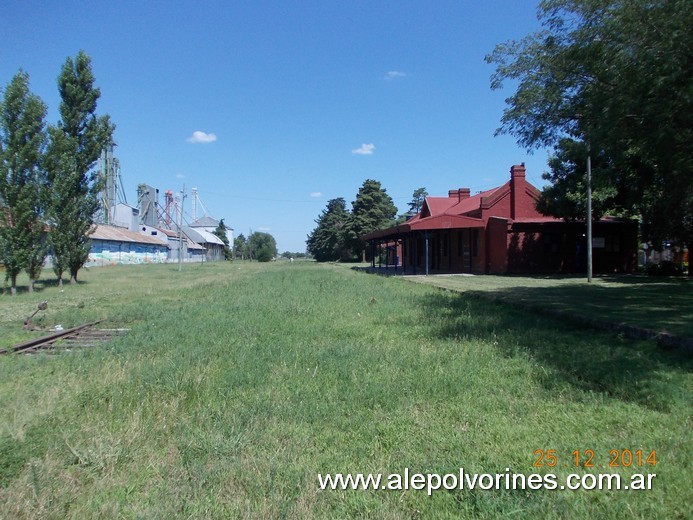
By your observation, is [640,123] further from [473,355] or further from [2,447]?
[2,447]

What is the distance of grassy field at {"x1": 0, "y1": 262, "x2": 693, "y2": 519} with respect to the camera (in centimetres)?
317

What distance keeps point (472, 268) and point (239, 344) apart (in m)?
25.1

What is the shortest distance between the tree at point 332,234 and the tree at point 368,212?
217 centimetres

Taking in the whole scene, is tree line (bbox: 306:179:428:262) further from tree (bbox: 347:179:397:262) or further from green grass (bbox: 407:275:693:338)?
green grass (bbox: 407:275:693:338)

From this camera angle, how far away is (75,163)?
24812 millimetres

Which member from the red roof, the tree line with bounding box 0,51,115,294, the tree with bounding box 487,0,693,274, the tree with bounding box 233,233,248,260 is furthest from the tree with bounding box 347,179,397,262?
the tree with bounding box 487,0,693,274

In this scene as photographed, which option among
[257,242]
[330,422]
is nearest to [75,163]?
[330,422]

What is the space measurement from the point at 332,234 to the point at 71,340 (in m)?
75.6

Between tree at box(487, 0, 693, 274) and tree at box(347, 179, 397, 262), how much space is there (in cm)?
5815

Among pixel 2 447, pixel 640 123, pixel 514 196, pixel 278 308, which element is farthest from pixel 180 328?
pixel 514 196

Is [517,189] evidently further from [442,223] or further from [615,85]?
[615,85]

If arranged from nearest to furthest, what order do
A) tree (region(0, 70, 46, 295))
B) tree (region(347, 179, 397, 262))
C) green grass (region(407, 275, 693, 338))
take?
green grass (region(407, 275, 693, 338)) < tree (region(0, 70, 46, 295)) < tree (region(347, 179, 397, 262))

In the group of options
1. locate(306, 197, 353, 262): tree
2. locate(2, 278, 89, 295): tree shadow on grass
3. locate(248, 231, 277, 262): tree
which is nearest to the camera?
locate(2, 278, 89, 295): tree shadow on grass

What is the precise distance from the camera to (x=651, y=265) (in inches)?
1051
